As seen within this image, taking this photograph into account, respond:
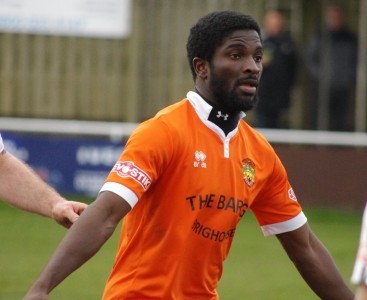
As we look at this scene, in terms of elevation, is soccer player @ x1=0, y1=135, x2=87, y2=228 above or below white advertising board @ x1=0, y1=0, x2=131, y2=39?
above

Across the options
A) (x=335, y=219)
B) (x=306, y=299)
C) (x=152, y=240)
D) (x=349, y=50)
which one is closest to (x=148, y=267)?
(x=152, y=240)

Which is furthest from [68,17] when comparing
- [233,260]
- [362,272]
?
[362,272]

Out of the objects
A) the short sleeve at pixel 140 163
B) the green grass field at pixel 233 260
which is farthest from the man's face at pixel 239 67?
the green grass field at pixel 233 260

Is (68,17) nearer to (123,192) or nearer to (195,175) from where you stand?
(195,175)

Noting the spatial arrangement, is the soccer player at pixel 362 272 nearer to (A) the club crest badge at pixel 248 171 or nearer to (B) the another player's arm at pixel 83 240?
(B) the another player's arm at pixel 83 240

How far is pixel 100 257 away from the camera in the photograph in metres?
12.7

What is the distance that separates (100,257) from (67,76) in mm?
5943

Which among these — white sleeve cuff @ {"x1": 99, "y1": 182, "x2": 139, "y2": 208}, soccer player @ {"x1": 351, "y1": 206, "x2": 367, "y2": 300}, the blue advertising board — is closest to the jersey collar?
white sleeve cuff @ {"x1": 99, "y1": 182, "x2": 139, "y2": 208}

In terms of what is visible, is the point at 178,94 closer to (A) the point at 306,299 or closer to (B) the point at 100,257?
(B) the point at 100,257

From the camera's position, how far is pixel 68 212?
5.72m

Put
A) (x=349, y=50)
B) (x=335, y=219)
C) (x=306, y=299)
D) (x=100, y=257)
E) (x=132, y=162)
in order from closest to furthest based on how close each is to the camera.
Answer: (x=132, y=162)
(x=306, y=299)
(x=100, y=257)
(x=335, y=219)
(x=349, y=50)

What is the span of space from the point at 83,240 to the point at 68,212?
1.54ft

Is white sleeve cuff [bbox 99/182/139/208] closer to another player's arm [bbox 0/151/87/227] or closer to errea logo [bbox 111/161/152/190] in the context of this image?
errea logo [bbox 111/161/152/190]

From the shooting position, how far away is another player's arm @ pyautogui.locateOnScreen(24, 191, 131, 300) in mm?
5164
